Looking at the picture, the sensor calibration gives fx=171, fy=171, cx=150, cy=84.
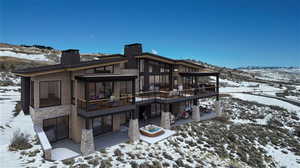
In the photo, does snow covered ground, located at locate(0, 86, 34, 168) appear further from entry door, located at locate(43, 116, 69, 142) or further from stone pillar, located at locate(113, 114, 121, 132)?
stone pillar, located at locate(113, 114, 121, 132)

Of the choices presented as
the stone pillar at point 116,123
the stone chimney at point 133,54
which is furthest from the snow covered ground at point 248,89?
the stone pillar at point 116,123

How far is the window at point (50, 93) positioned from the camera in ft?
38.0

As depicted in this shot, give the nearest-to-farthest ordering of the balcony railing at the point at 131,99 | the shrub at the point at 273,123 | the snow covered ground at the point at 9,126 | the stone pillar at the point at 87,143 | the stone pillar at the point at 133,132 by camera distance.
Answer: the snow covered ground at the point at 9,126 → the stone pillar at the point at 87,143 → the balcony railing at the point at 131,99 → the stone pillar at the point at 133,132 → the shrub at the point at 273,123

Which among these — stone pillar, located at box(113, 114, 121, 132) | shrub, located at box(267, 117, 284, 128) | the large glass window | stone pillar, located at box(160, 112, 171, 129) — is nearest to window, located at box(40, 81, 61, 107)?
the large glass window

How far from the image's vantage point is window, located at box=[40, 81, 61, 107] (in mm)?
11580

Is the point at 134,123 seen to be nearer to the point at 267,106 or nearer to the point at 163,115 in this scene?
the point at 163,115

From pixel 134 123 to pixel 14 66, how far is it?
3385cm

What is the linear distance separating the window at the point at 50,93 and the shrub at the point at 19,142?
7.13ft

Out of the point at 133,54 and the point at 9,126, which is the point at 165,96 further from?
the point at 9,126

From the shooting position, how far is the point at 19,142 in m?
10.3

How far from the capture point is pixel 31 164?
28.4ft

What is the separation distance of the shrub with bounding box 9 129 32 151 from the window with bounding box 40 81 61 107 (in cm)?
217

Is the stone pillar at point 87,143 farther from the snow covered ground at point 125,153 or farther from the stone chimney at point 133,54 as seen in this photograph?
the stone chimney at point 133,54

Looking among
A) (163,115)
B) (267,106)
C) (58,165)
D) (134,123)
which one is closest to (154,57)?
(163,115)
